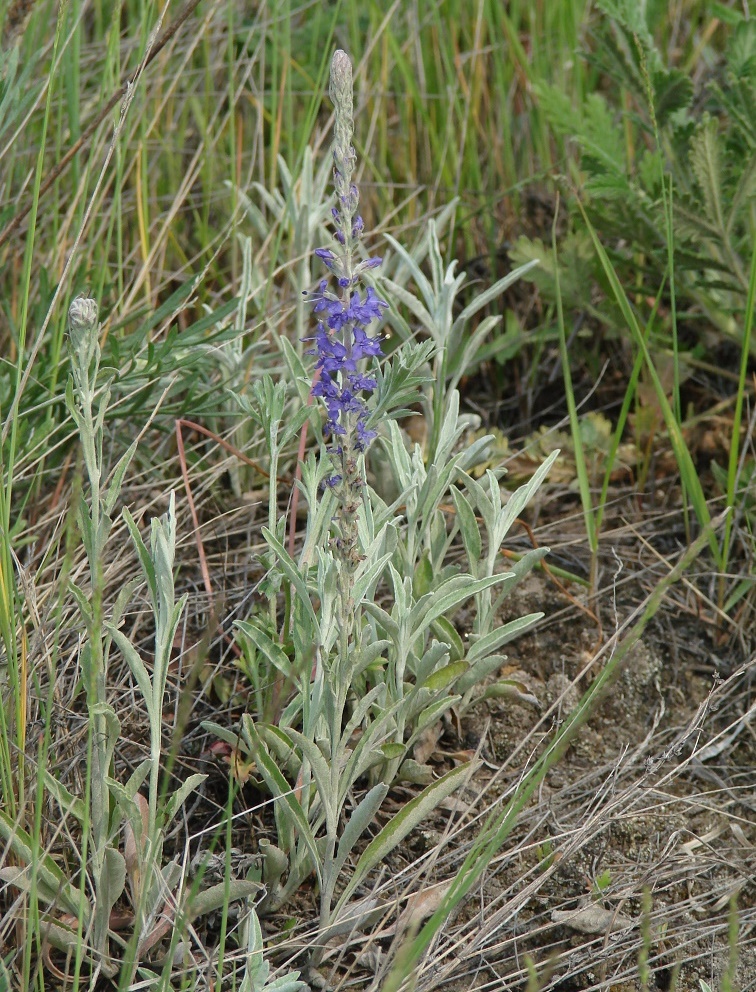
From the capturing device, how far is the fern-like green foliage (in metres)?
2.55

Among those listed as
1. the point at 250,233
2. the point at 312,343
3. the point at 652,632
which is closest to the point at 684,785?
the point at 652,632

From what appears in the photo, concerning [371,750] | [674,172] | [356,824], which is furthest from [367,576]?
[674,172]

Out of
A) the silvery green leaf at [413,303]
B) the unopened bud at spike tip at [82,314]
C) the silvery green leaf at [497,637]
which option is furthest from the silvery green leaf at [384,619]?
the silvery green leaf at [413,303]

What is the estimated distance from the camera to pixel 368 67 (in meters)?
3.50

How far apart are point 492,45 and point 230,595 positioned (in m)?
2.25

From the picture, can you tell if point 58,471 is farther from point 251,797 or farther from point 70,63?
point 70,63

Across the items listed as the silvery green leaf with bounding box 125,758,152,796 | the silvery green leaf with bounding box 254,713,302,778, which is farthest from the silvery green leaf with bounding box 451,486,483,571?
the silvery green leaf with bounding box 125,758,152,796

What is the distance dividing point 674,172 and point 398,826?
1.94 m

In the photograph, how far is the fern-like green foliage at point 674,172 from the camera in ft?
8.36

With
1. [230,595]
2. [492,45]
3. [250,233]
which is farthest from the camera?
[492,45]

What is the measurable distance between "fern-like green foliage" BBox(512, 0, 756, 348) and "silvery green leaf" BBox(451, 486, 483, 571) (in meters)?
0.98

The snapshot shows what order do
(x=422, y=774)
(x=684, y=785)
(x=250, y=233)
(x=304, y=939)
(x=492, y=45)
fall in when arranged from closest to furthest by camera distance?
1. (x=304, y=939)
2. (x=422, y=774)
3. (x=684, y=785)
4. (x=250, y=233)
5. (x=492, y=45)

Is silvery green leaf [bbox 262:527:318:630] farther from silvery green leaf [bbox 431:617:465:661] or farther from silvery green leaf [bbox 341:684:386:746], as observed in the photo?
silvery green leaf [bbox 431:617:465:661]

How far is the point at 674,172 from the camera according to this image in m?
2.76
